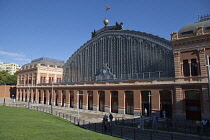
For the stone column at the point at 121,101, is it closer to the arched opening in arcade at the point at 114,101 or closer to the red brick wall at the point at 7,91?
the arched opening in arcade at the point at 114,101

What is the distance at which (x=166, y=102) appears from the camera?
1300 inches

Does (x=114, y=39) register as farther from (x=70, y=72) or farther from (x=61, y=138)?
(x=61, y=138)

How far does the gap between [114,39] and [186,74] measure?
2159cm

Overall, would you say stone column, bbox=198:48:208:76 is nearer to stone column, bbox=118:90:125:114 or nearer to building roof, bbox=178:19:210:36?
building roof, bbox=178:19:210:36

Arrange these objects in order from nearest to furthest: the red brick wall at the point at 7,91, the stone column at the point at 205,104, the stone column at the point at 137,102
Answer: the stone column at the point at 205,104
the stone column at the point at 137,102
the red brick wall at the point at 7,91

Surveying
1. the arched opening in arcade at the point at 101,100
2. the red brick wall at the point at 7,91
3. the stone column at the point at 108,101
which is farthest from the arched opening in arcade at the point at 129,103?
the red brick wall at the point at 7,91

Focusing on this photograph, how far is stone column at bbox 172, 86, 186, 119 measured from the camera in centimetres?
3004

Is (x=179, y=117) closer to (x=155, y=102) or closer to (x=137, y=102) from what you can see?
(x=155, y=102)

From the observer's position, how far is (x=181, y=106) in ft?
99.1

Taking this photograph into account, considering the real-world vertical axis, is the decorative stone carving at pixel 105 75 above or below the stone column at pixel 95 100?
above

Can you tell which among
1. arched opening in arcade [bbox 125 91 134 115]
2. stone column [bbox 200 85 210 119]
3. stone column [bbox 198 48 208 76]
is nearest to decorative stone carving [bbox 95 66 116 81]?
arched opening in arcade [bbox 125 91 134 115]

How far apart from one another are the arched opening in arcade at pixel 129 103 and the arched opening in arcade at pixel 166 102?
6956 millimetres

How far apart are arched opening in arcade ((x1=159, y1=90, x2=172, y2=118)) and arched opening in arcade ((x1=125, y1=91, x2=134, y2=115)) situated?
6.96m

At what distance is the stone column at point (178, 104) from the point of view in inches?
1183
